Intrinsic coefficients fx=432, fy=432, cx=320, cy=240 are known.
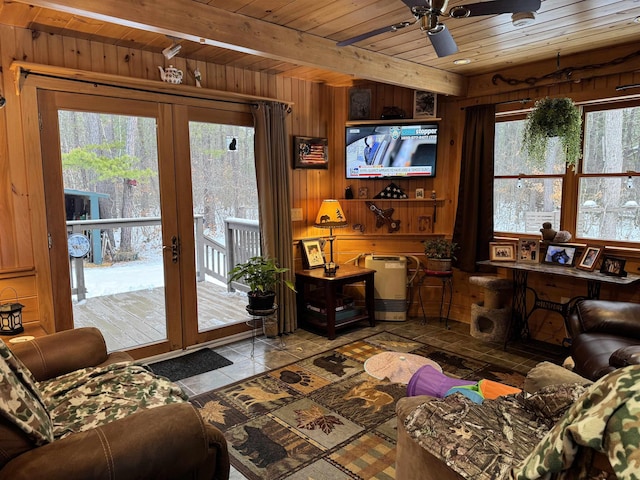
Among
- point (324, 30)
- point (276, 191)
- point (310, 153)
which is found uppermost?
→ point (324, 30)

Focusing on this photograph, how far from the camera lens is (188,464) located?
1490mm

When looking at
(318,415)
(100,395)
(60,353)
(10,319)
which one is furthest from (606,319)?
(10,319)

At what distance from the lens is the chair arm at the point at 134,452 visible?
128 centimetres

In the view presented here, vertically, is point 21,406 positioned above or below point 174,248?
below

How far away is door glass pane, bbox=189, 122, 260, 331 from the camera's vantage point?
386 centimetres

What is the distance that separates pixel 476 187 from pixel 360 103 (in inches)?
59.1

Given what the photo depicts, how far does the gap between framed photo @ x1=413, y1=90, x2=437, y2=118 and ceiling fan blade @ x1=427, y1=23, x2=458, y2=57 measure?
68.3 inches

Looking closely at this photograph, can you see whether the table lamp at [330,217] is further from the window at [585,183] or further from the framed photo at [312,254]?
the window at [585,183]

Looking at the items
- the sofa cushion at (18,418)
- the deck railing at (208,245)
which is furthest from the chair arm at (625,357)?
the deck railing at (208,245)

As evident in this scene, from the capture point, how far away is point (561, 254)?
3754 mm

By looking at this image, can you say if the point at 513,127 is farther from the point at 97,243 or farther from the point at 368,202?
the point at 97,243

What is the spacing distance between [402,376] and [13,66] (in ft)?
11.2

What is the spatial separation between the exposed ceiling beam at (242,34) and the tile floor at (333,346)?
2.35 m

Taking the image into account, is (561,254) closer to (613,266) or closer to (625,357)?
(613,266)
